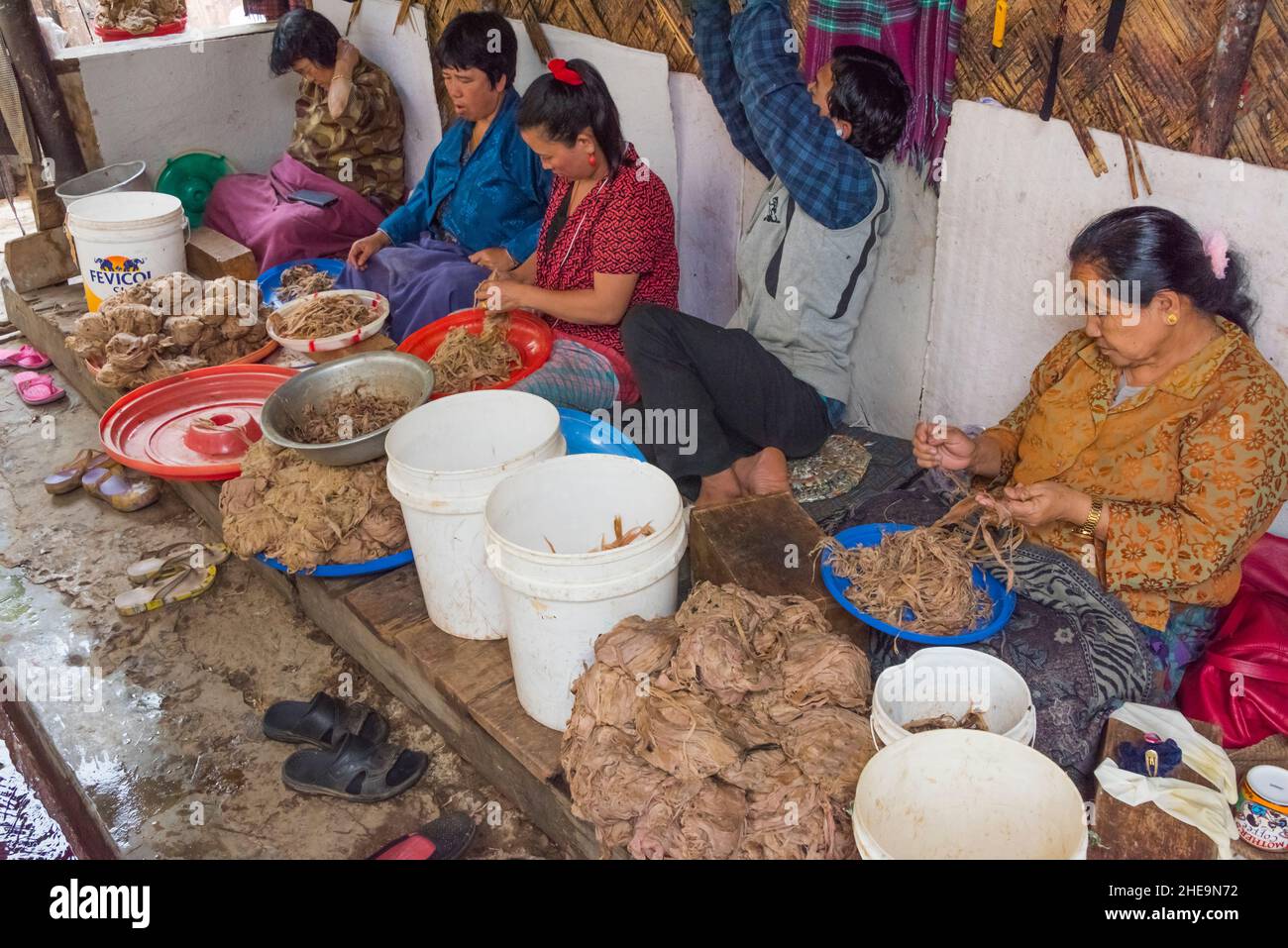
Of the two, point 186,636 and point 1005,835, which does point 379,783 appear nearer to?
point 186,636

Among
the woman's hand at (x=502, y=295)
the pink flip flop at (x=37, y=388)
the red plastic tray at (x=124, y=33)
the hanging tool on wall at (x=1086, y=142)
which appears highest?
the red plastic tray at (x=124, y=33)

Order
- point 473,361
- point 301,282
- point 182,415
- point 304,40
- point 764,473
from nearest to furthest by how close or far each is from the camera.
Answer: point 764,473 < point 473,361 < point 182,415 < point 301,282 < point 304,40

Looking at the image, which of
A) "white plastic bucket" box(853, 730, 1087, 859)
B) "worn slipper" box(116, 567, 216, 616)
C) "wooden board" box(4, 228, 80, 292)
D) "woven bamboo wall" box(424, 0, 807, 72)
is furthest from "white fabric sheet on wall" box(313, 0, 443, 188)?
"white plastic bucket" box(853, 730, 1087, 859)

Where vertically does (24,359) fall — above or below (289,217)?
below

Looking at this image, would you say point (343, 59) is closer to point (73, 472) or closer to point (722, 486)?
point (73, 472)

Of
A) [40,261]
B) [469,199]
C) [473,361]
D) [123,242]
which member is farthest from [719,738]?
[40,261]

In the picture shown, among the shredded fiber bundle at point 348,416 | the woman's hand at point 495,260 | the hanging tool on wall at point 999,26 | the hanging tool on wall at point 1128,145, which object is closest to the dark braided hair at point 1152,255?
the hanging tool on wall at point 1128,145

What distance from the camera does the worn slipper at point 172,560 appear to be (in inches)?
144

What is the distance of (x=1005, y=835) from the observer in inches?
76.2

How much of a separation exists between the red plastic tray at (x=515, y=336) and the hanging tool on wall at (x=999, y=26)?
1.80m

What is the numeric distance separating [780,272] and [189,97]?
4509 millimetres

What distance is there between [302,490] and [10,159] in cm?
509

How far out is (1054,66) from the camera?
2814mm

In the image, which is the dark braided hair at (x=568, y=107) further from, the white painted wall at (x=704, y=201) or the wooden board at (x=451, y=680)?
the wooden board at (x=451, y=680)
